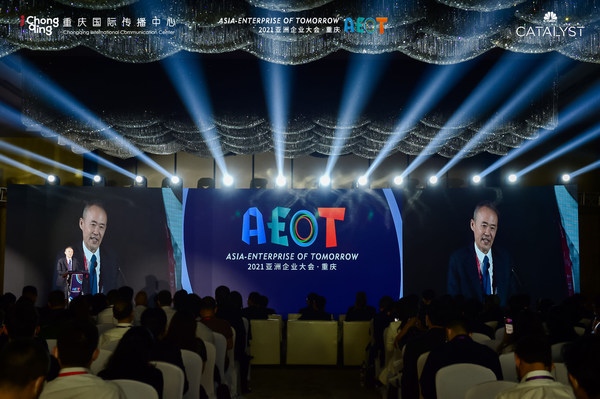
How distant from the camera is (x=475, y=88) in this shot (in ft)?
31.1

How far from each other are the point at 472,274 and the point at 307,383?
20.3 feet

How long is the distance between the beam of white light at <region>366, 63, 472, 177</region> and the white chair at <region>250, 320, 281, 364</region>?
387cm

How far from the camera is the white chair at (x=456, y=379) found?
12.3 ft

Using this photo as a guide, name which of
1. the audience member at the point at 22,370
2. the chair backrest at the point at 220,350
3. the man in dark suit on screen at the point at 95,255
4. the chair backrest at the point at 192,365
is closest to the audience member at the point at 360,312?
the chair backrest at the point at 220,350

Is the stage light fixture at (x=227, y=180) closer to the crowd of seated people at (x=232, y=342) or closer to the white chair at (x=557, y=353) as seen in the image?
the crowd of seated people at (x=232, y=342)

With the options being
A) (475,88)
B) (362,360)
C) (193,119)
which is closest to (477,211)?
(475,88)

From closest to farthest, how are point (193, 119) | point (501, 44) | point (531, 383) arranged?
point (531, 383)
point (501, 44)
point (193, 119)

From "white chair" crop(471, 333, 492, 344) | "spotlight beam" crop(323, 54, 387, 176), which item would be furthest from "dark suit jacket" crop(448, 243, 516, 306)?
"white chair" crop(471, 333, 492, 344)

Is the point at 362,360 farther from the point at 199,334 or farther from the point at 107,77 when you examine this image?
the point at 107,77

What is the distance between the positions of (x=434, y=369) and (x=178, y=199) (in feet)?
32.3

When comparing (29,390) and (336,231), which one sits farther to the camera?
(336,231)

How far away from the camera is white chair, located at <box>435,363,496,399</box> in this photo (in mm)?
3740

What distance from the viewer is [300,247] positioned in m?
13.2

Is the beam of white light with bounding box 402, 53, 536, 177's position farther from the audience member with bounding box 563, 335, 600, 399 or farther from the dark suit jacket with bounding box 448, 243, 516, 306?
the audience member with bounding box 563, 335, 600, 399
